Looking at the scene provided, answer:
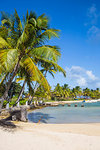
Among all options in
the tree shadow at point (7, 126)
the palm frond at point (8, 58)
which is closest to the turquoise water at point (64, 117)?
the tree shadow at point (7, 126)

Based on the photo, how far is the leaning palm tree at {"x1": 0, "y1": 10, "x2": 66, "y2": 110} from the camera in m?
7.04

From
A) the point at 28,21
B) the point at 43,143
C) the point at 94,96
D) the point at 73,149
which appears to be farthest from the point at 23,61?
the point at 94,96

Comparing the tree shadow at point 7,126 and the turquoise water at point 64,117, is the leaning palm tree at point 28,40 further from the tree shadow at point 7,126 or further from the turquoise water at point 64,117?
the turquoise water at point 64,117

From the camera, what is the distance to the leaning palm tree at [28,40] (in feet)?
23.1

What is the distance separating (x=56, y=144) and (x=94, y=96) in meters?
108

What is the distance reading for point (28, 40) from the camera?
7.28 m

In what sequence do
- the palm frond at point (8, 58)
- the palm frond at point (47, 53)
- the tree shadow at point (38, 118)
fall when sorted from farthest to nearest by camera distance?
the tree shadow at point (38, 118) < the palm frond at point (47, 53) < the palm frond at point (8, 58)

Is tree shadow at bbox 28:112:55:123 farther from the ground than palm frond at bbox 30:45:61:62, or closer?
closer

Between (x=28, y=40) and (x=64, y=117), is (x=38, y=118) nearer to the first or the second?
(x=64, y=117)

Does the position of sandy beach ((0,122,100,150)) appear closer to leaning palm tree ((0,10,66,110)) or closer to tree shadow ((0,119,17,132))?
tree shadow ((0,119,17,132))

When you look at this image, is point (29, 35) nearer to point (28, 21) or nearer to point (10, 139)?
point (28, 21)

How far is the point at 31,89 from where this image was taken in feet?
29.7

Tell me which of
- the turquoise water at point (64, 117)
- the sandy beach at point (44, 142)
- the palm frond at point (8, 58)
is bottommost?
the turquoise water at point (64, 117)

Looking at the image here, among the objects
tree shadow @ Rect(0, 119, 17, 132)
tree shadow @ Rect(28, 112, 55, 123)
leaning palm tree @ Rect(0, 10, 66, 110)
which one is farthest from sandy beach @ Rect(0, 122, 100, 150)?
tree shadow @ Rect(28, 112, 55, 123)
